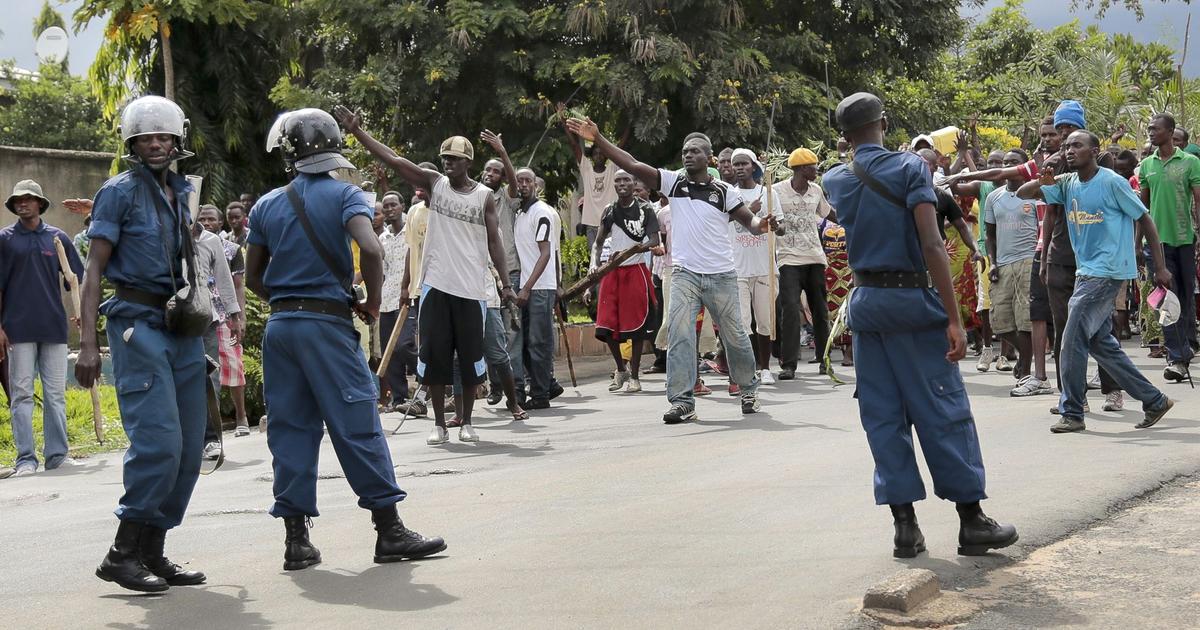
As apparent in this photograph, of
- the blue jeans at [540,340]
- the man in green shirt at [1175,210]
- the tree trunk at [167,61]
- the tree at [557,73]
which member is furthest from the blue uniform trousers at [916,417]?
the tree trunk at [167,61]

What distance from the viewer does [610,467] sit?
879cm

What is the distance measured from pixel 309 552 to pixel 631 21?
51.4 feet

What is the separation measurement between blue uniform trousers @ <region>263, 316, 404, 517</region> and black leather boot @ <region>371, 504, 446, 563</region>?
0.23ft

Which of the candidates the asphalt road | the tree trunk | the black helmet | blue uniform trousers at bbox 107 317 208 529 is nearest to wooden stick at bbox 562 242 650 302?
the asphalt road

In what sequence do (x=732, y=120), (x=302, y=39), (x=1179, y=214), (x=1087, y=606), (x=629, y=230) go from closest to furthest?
(x=1087, y=606) < (x=1179, y=214) < (x=629, y=230) < (x=732, y=120) < (x=302, y=39)

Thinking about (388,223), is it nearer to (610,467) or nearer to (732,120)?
(610,467)

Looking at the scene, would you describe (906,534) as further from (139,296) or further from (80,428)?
(80,428)

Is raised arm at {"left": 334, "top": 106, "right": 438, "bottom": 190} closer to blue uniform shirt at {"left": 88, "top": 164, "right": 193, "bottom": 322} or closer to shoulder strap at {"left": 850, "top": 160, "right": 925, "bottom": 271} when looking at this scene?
blue uniform shirt at {"left": 88, "top": 164, "right": 193, "bottom": 322}

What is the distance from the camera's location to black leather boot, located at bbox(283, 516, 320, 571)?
6.25 meters

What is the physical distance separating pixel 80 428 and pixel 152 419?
8425mm

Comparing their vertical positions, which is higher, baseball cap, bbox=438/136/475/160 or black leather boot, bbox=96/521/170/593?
baseball cap, bbox=438/136/475/160

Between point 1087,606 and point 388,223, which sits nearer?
point 1087,606

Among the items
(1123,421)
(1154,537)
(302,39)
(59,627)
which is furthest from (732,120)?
(59,627)

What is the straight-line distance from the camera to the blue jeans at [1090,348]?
928cm
